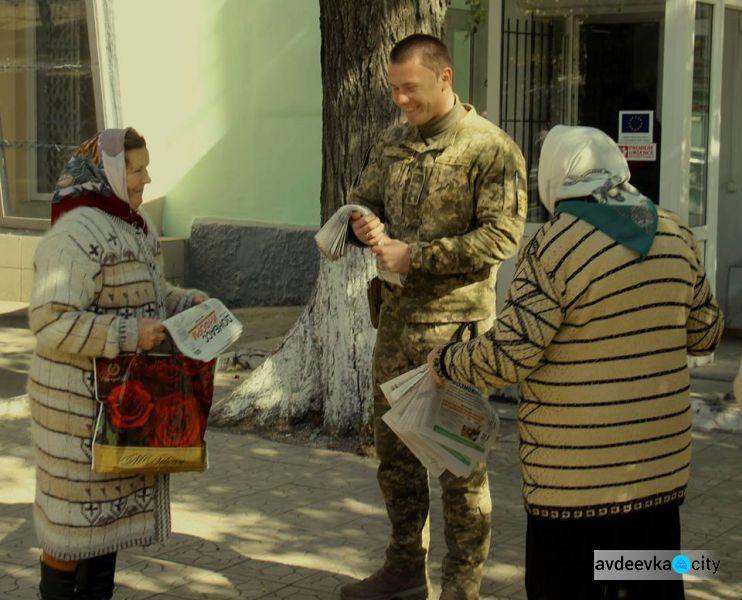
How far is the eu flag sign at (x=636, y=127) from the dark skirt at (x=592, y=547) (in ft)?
17.1

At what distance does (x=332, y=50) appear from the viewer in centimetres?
746

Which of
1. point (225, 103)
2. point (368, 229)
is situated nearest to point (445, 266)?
point (368, 229)

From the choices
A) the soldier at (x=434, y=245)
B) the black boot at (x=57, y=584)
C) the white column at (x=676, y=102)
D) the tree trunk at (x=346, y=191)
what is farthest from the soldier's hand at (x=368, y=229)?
the white column at (x=676, y=102)

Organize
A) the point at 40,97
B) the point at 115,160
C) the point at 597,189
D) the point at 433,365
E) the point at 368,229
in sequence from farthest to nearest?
the point at 40,97 → the point at 368,229 → the point at 115,160 → the point at 433,365 → the point at 597,189

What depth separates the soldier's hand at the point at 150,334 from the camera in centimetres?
438

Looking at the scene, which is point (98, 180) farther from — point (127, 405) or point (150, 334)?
point (127, 405)

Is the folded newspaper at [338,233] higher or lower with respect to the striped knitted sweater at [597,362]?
higher

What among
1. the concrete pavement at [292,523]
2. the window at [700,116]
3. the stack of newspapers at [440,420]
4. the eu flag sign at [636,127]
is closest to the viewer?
the stack of newspapers at [440,420]

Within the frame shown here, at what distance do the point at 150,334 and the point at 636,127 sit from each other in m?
5.18

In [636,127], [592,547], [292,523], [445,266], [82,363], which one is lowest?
[292,523]

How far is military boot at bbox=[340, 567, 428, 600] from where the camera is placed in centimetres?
507

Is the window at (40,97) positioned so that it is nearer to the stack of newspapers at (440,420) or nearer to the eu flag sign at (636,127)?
the eu flag sign at (636,127)

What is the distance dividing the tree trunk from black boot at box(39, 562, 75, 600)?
3045mm

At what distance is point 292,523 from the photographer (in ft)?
20.3
